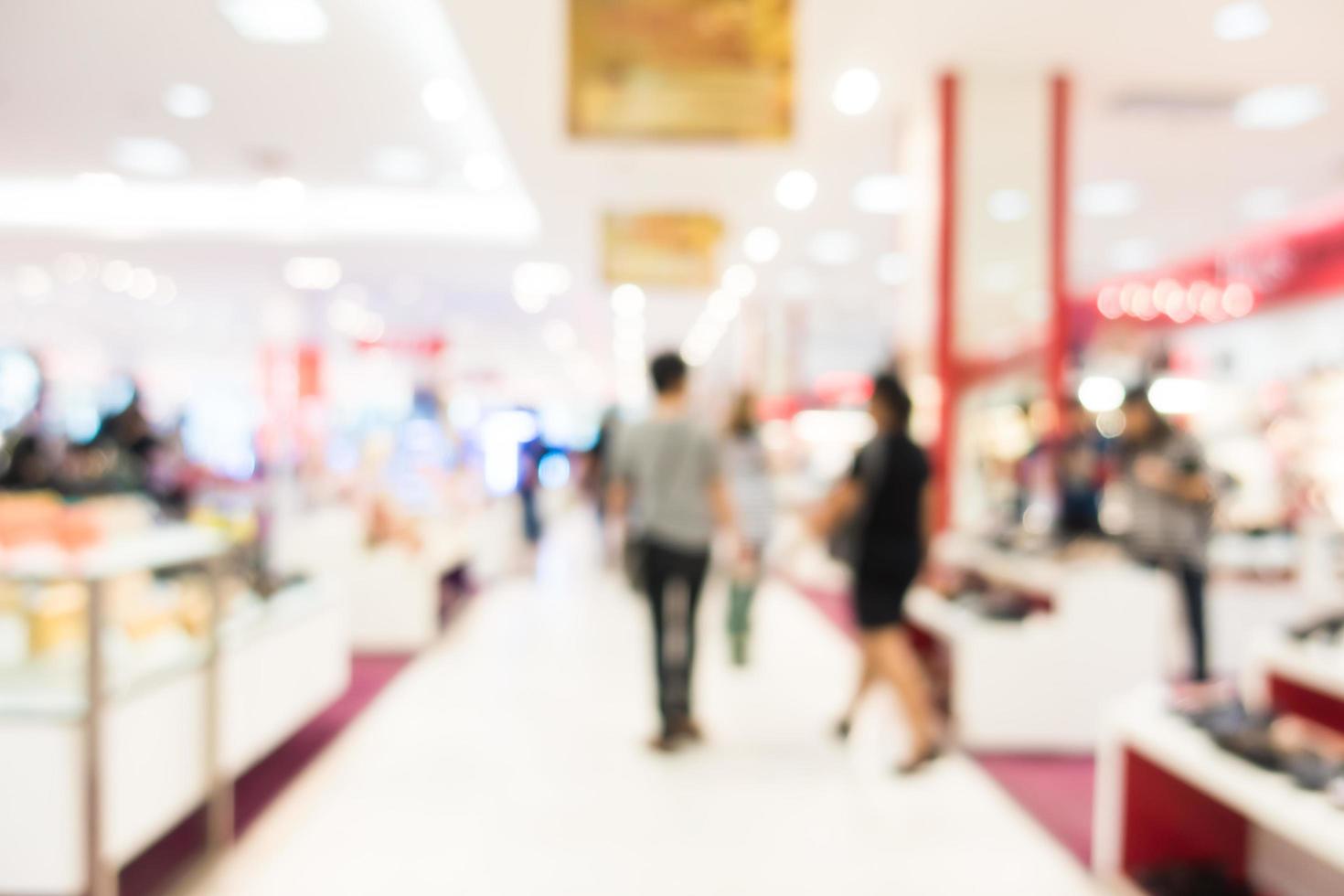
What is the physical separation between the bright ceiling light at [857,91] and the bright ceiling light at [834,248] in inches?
188

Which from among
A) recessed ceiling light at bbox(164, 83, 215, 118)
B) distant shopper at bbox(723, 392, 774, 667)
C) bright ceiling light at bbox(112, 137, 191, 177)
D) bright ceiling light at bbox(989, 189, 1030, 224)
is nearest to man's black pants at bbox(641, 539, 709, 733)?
distant shopper at bbox(723, 392, 774, 667)

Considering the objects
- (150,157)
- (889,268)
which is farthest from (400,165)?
(889,268)

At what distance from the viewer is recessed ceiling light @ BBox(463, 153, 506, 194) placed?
31.8ft

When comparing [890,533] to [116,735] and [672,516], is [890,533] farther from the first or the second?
[116,735]

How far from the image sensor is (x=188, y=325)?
910 inches

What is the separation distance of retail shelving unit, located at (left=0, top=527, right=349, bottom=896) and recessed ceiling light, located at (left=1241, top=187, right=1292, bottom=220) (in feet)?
35.3

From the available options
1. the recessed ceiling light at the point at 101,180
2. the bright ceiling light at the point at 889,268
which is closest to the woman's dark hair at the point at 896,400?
the bright ceiling light at the point at 889,268

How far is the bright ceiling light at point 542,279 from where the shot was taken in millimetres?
14250

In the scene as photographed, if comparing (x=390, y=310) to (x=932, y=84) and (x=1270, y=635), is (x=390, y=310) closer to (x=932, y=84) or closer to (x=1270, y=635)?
(x=932, y=84)

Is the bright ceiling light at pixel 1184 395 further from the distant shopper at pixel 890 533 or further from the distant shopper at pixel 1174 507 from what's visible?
the distant shopper at pixel 890 533

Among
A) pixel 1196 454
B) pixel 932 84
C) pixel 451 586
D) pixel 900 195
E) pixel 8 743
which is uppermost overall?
pixel 932 84

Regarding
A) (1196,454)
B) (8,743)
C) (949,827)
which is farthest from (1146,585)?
(8,743)

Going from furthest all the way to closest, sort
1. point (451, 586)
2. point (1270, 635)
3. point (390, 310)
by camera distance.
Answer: point (390, 310) → point (451, 586) → point (1270, 635)

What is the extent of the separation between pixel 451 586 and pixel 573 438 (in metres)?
14.8
